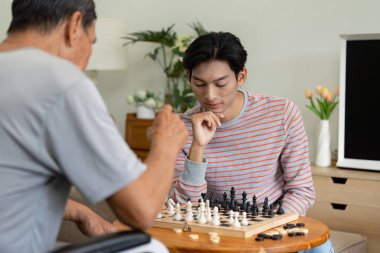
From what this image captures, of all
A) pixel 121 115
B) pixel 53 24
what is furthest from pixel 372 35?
pixel 53 24

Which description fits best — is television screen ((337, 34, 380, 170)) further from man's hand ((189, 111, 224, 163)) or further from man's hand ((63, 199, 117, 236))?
man's hand ((63, 199, 117, 236))

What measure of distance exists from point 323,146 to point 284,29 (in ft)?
2.65

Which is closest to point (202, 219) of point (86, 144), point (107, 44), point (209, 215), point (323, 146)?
point (209, 215)

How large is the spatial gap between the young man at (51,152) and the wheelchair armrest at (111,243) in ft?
0.09

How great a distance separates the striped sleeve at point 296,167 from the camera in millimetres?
2520

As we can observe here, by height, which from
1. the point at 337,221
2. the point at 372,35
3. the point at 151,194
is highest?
the point at 372,35

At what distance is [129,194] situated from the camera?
54.8 inches

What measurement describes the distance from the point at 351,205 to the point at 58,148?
7.94ft

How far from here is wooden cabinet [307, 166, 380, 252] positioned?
3.43 meters

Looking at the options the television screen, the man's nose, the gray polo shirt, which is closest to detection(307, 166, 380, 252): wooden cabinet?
the television screen

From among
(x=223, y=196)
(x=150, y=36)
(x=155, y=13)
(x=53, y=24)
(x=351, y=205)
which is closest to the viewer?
(x=53, y=24)

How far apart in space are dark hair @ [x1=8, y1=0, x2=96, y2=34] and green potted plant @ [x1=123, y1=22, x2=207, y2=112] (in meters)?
2.74

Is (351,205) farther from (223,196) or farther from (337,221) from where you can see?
(223,196)

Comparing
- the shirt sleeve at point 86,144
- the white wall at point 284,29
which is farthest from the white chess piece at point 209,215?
the white wall at point 284,29
